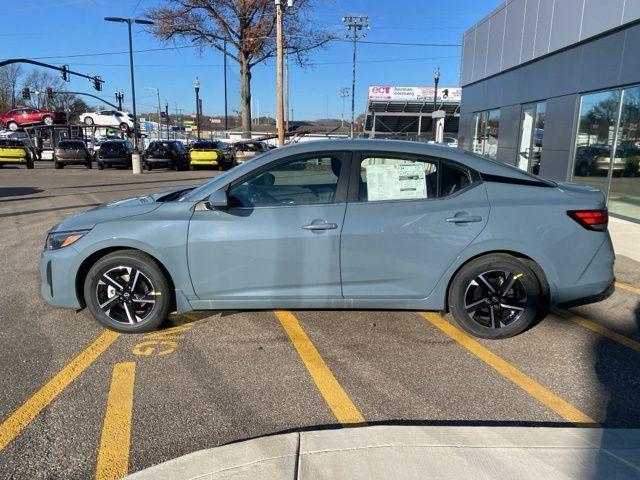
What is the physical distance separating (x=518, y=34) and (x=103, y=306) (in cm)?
1317

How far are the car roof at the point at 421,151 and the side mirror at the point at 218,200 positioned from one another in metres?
0.57

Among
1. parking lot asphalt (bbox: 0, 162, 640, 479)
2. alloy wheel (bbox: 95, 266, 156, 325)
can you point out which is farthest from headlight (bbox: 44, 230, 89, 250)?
parking lot asphalt (bbox: 0, 162, 640, 479)

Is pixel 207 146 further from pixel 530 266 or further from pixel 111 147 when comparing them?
pixel 530 266

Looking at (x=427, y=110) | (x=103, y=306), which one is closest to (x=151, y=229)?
(x=103, y=306)

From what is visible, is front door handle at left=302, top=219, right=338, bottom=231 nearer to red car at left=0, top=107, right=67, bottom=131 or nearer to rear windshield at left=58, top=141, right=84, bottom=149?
rear windshield at left=58, top=141, right=84, bottom=149

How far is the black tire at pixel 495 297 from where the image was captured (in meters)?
3.89

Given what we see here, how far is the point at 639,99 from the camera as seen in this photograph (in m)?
8.91

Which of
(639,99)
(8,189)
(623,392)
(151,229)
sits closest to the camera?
(623,392)

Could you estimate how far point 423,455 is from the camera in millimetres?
2424

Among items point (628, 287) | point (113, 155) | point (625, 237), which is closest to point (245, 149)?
point (113, 155)

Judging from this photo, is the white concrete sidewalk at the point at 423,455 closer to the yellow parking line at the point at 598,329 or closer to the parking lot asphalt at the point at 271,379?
the parking lot asphalt at the point at 271,379

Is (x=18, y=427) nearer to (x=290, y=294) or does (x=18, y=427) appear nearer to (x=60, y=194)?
(x=290, y=294)

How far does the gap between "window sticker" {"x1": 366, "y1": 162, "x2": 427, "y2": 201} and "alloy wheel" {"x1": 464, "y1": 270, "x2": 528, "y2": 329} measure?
0.85 m

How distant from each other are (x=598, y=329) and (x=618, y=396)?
49.6 inches
